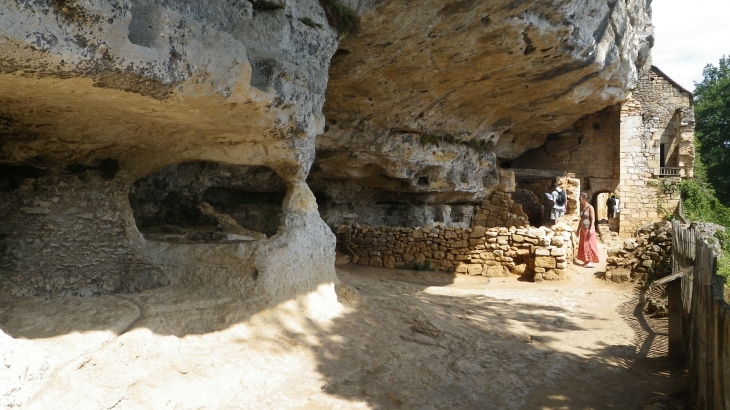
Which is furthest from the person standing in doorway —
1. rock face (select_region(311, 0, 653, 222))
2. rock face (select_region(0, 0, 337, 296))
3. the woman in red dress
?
rock face (select_region(0, 0, 337, 296))

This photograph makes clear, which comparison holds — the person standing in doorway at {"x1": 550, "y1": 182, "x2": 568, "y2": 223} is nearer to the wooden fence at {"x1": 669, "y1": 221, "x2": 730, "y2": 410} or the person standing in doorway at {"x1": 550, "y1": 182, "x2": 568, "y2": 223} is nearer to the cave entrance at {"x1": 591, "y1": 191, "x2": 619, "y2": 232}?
the cave entrance at {"x1": 591, "y1": 191, "x2": 619, "y2": 232}

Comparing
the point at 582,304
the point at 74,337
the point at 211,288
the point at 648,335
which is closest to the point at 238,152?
the point at 211,288

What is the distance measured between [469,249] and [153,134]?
20.7 feet

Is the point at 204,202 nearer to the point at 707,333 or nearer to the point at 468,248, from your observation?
the point at 468,248

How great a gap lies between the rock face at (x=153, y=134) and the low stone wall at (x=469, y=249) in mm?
4794

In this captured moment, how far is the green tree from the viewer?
25031 millimetres

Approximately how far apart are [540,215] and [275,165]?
13.2 meters

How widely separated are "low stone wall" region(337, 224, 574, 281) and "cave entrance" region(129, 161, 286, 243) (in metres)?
1.76

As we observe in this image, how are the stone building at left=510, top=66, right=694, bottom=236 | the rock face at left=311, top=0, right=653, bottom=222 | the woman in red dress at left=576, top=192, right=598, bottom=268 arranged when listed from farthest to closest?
the stone building at left=510, top=66, right=694, bottom=236 → the woman in red dress at left=576, top=192, right=598, bottom=268 → the rock face at left=311, top=0, right=653, bottom=222

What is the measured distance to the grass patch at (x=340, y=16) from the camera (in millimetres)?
5156

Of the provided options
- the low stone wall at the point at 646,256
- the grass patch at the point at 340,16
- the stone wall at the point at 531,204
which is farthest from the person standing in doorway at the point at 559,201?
the grass patch at the point at 340,16

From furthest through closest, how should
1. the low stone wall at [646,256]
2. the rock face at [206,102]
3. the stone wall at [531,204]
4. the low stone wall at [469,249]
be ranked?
1. the stone wall at [531,204]
2. the low stone wall at [469,249]
3. the low stone wall at [646,256]
4. the rock face at [206,102]

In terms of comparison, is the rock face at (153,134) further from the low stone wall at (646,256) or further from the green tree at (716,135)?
the green tree at (716,135)

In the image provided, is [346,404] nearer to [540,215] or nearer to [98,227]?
[98,227]
